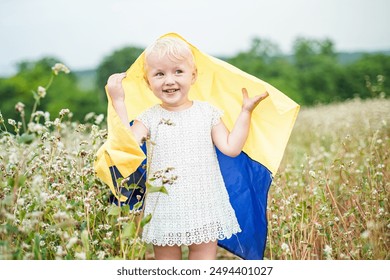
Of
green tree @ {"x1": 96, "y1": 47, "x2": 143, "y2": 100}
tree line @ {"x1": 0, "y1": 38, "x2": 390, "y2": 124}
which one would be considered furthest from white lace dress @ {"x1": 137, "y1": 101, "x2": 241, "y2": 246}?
tree line @ {"x1": 0, "y1": 38, "x2": 390, "y2": 124}

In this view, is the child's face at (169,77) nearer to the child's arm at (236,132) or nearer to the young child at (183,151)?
the young child at (183,151)

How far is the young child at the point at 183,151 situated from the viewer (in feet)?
8.62

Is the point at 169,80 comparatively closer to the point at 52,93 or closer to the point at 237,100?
the point at 237,100

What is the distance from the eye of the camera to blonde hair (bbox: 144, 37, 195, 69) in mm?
2609

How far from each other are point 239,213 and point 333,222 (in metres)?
0.59

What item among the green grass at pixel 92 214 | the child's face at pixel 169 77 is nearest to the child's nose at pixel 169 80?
the child's face at pixel 169 77

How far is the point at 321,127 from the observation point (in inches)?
235

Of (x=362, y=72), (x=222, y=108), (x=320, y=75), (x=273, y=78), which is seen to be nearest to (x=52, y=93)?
(x=273, y=78)

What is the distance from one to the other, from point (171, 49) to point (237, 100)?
628mm

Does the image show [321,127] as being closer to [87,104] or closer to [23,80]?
[87,104]

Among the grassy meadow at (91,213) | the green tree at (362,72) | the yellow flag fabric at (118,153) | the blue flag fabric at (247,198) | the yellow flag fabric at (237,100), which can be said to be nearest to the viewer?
the grassy meadow at (91,213)
